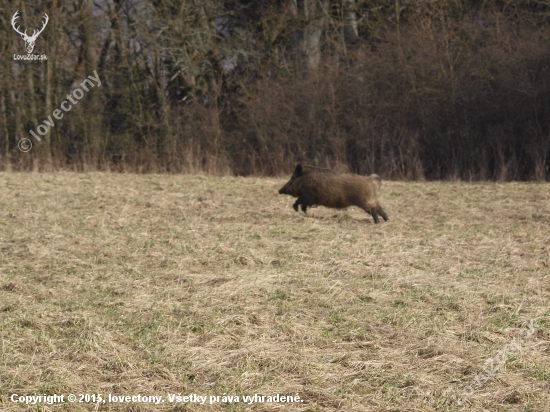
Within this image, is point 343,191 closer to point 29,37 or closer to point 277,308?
point 277,308

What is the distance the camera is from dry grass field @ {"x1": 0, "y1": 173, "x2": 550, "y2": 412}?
3.77 metres

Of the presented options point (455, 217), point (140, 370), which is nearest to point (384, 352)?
point (140, 370)

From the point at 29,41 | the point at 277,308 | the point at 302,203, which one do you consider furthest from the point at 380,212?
the point at 29,41

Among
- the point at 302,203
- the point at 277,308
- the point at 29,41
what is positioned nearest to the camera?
the point at 277,308

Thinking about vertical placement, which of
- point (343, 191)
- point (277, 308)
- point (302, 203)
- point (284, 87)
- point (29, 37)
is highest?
point (29, 37)

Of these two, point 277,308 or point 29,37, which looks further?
point 29,37

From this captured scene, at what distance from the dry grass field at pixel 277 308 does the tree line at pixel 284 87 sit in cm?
665

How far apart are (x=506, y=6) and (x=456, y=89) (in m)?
3.54

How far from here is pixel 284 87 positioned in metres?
18.4

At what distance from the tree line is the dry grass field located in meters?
6.65

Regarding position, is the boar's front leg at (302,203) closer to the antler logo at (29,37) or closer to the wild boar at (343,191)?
the wild boar at (343,191)

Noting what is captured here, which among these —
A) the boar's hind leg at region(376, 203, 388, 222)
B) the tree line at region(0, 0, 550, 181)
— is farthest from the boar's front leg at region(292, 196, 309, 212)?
the tree line at region(0, 0, 550, 181)

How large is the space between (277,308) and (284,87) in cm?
1373

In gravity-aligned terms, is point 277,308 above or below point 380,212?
below
